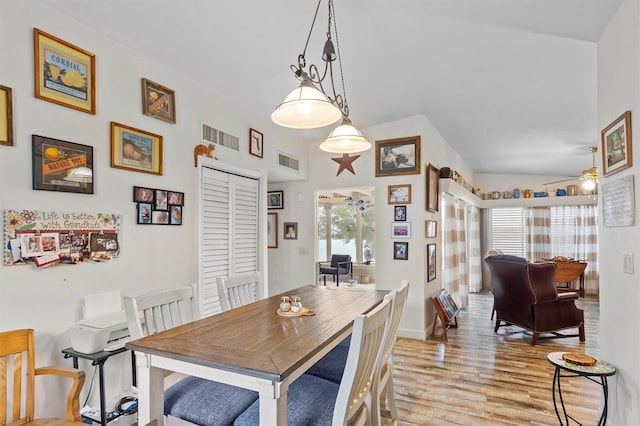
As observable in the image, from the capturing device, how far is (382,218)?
4.53 m

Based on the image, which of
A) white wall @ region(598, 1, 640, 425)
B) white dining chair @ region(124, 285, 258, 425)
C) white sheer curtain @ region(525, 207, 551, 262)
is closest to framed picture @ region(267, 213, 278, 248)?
white dining chair @ region(124, 285, 258, 425)

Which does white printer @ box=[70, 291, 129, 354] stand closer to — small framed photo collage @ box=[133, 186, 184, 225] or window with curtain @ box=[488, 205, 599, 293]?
small framed photo collage @ box=[133, 186, 184, 225]

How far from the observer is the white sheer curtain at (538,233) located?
7.63m

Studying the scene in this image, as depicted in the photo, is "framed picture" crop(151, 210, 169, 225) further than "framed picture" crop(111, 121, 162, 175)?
Yes

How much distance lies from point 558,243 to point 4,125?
9.05 metres

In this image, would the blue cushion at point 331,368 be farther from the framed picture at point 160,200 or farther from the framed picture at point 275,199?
the framed picture at point 275,199

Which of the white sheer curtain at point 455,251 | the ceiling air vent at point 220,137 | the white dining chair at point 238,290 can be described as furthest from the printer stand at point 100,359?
the white sheer curtain at point 455,251

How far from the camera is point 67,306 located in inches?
84.4

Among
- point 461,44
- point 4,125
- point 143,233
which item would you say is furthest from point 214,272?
point 461,44

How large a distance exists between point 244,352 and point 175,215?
5.98 feet

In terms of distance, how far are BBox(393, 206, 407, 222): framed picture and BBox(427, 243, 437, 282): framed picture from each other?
0.48 meters

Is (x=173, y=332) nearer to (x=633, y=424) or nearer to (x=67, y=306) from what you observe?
(x=67, y=306)

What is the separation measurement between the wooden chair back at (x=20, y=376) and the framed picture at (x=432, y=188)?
3.82m

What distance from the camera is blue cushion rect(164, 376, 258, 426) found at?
154cm
